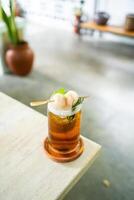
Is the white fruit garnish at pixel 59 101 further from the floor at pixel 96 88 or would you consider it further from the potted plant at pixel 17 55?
the potted plant at pixel 17 55

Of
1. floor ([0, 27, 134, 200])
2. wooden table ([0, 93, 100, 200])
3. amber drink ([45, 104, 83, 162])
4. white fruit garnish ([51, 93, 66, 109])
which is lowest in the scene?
floor ([0, 27, 134, 200])

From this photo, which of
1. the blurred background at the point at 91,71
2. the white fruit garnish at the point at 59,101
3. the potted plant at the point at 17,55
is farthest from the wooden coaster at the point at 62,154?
the potted plant at the point at 17,55

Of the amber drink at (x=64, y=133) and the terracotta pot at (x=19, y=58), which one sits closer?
the amber drink at (x=64, y=133)

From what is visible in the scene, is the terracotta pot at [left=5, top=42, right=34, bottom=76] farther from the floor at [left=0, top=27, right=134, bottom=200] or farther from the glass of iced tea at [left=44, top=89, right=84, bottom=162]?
the glass of iced tea at [left=44, top=89, right=84, bottom=162]

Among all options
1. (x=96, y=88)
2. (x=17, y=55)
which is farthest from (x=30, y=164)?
(x=17, y=55)

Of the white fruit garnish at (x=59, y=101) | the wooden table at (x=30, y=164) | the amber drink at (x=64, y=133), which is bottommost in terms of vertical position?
the wooden table at (x=30, y=164)

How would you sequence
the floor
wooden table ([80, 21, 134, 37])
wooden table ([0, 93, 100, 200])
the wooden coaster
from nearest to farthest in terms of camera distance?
wooden table ([0, 93, 100, 200]) → the wooden coaster → the floor → wooden table ([80, 21, 134, 37])

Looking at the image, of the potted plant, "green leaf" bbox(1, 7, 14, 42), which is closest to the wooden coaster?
"green leaf" bbox(1, 7, 14, 42)
